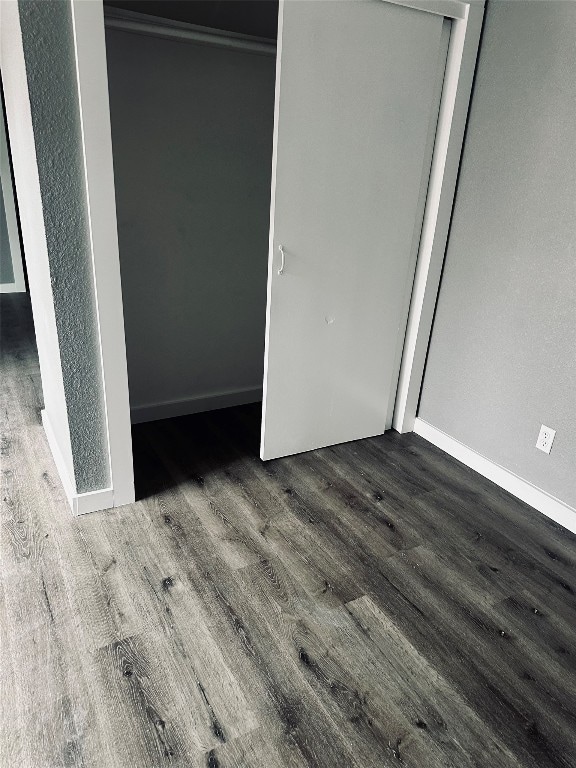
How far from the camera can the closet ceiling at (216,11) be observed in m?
1.86

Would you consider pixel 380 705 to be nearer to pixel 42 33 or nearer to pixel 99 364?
pixel 99 364

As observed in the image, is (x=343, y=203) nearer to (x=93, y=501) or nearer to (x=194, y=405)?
(x=194, y=405)

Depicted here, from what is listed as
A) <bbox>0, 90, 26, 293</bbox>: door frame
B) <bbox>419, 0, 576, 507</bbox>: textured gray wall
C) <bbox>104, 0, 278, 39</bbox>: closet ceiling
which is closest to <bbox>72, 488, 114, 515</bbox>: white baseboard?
<bbox>419, 0, 576, 507</bbox>: textured gray wall

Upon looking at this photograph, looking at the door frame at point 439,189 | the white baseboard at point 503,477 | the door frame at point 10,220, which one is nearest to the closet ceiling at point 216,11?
the door frame at point 439,189

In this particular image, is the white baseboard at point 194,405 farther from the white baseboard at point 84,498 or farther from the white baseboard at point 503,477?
the white baseboard at point 503,477

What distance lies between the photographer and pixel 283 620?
1.53 meters

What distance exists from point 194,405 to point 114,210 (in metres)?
1.33

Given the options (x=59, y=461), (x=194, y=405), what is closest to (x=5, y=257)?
(x=194, y=405)

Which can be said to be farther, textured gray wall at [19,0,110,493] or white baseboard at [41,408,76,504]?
white baseboard at [41,408,76,504]

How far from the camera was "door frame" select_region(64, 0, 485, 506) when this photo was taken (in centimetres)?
150

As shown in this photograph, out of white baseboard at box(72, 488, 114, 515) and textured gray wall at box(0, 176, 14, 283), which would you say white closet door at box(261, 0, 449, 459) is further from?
textured gray wall at box(0, 176, 14, 283)

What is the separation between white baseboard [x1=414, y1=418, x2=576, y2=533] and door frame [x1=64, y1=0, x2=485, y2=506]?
161mm

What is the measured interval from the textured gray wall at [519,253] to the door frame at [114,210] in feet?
0.22

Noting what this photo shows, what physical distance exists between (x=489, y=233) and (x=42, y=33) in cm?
173
